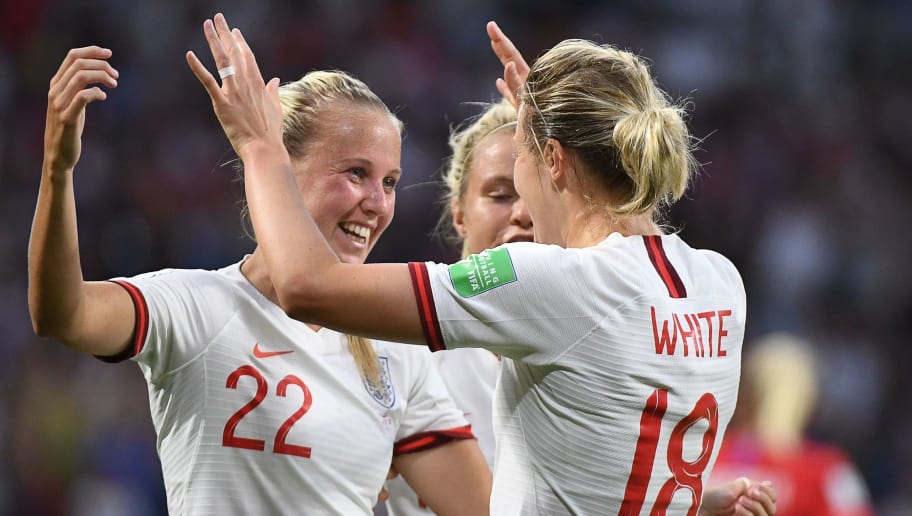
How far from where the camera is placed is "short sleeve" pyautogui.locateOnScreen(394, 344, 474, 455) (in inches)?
113

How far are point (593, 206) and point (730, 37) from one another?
8.19 meters

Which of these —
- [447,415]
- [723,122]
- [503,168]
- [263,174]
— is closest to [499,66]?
[723,122]

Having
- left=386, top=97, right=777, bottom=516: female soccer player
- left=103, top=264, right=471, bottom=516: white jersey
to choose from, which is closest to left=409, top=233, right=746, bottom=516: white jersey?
left=103, top=264, right=471, bottom=516: white jersey

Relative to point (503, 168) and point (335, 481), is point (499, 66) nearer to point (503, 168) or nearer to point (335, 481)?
point (503, 168)

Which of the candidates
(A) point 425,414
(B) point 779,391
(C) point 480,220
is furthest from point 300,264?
(B) point 779,391

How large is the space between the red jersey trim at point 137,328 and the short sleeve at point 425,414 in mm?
752

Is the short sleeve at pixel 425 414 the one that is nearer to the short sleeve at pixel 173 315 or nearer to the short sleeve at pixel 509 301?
the short sleeve at pixel 173 315

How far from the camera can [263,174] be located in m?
2.16

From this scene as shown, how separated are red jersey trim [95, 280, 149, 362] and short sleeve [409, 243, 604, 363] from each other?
25.2 inches

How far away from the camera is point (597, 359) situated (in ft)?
6.96

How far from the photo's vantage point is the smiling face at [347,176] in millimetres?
2762

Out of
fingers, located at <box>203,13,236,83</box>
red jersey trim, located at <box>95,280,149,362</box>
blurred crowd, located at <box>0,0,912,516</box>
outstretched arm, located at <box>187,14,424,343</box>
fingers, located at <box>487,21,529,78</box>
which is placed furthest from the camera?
blurred crowd, located at <box>0,0,912,516</box>

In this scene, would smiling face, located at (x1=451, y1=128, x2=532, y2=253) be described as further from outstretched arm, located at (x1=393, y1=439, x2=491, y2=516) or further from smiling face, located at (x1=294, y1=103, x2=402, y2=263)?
outstretched arm, located at (x1=393, y1=439, x2=491, y2=516)

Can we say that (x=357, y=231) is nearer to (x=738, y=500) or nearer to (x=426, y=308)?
(x=426, y=308)
